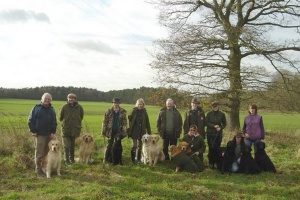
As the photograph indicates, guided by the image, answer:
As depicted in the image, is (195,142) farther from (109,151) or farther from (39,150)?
(39,150)

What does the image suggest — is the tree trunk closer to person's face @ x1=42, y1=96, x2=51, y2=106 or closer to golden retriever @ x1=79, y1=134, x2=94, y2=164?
golden retriever @ x1=79, y1=134, x2=94, y2=164

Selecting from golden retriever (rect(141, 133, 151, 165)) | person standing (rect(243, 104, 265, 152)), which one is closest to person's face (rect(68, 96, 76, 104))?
golden retriever (rect(141, 133, 151, 165))

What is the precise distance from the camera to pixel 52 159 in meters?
9.91

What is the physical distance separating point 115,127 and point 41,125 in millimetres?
2224

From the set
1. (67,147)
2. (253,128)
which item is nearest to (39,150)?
(67,147)

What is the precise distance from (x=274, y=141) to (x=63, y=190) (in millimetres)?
10629

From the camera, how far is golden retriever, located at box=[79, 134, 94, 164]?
11.6m

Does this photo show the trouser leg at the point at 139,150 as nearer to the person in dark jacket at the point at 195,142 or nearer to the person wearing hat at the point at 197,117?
the person in dark jacket at the point at 195,142

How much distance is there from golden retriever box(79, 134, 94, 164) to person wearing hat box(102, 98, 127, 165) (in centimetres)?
49

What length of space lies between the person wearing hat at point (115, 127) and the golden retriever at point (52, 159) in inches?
72.6

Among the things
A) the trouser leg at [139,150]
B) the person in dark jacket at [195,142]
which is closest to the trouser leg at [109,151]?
the trouser leg at [139,150]

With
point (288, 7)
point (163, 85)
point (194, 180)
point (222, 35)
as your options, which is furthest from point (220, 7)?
point (194, 180)

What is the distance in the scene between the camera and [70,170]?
35.2 ft

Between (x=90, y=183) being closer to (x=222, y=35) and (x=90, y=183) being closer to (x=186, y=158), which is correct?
(x=186, y=158)
